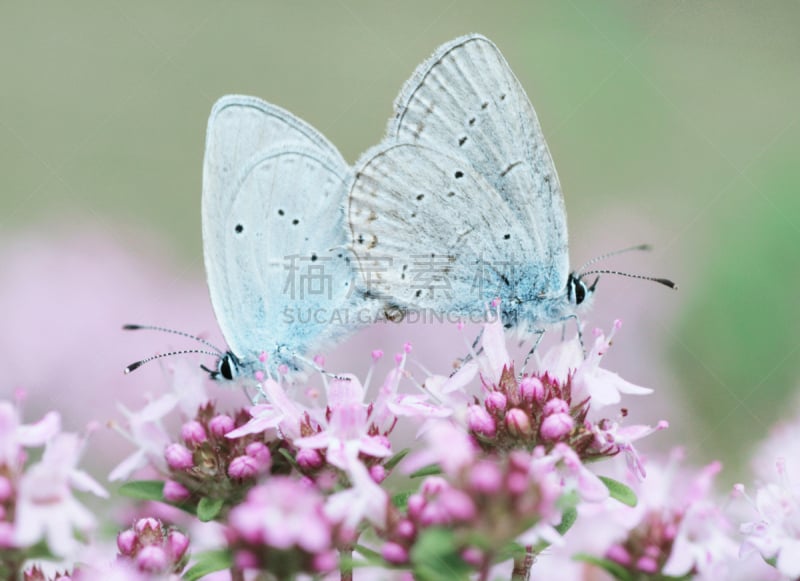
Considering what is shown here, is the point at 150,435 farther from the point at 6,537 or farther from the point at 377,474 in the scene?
the point at 6,537

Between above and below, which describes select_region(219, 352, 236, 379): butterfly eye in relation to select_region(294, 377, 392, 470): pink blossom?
below

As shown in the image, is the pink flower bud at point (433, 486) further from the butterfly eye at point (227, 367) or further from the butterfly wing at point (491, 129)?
the butterfly wing at point (491, 129)

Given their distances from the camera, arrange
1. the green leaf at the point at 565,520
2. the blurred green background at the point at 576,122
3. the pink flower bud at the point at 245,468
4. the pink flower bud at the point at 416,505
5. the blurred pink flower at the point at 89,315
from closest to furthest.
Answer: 1. the pink flower bud at the point at 416,505
2. the green leaf at the point at 565,520
3. the pink flower bud at the point at 245,468
4. the blurred pink flower at the point at 89,315
5. the blurred green background at the point at 576,122

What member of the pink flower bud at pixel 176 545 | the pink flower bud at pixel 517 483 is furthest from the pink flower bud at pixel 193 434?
the pink flower bud at pixel 517 483

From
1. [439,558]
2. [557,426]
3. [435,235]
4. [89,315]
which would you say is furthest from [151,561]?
[89,315]

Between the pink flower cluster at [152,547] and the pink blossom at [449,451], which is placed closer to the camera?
the pink blossom at [449,451]

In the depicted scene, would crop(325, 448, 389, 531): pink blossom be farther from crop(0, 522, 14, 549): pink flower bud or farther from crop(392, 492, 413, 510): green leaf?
crop(0, 522, 14, 549): pink flower bud

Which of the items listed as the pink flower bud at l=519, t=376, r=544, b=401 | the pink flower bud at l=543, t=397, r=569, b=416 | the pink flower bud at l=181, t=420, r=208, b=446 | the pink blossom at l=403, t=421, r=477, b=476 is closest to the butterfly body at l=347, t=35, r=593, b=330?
the pink flower bud at l=519, t=376, r=544, b=401
